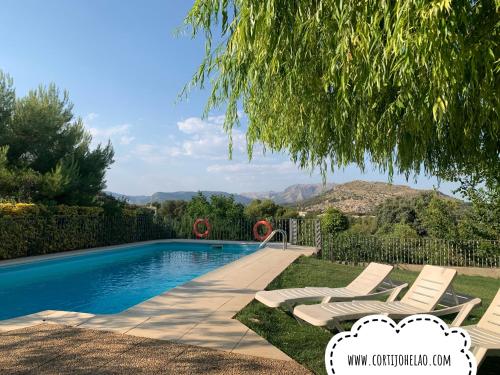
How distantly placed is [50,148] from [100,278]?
34.8 feet

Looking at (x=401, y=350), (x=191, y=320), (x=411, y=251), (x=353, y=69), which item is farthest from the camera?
(x=411, y=251)

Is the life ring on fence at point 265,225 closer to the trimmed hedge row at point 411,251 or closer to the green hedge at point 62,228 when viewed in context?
the trimmed hedge row at point 411,251

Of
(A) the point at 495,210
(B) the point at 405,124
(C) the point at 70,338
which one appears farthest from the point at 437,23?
(A) the point at 495,210

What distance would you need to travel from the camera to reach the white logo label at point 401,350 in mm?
2914

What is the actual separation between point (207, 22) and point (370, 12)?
1.82m

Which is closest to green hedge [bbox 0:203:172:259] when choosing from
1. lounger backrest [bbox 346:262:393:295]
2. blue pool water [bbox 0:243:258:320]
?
blue pool water [bbox 0:243:258:320]

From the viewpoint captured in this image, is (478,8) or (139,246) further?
(139,246)

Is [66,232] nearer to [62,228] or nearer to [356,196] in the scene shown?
[62,228]

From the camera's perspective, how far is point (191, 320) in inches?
220

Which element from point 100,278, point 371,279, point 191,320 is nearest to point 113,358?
point 191,320

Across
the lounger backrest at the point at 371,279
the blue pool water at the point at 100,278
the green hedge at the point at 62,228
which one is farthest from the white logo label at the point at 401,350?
the green hedge at the point at 62,228

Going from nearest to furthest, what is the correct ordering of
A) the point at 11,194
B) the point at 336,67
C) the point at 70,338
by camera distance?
the point at 336,67 < the point at 70,338 < the point at 11,194

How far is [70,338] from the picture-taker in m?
4.72

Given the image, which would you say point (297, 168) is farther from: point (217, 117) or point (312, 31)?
point (312, 31)
